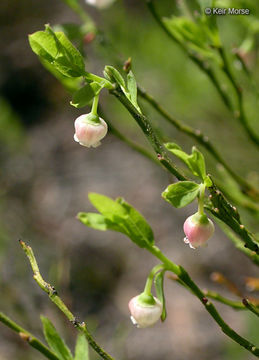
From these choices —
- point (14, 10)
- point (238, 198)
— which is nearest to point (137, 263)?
point (238, 198)

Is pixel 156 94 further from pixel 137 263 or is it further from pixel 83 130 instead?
pixel 83 130

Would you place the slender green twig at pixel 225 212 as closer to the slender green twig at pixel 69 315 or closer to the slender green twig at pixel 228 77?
the slender green twig at pixel 69 315

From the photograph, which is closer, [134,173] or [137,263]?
[137,263]

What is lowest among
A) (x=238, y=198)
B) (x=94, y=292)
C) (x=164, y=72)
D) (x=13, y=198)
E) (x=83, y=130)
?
(x=94, y=292)

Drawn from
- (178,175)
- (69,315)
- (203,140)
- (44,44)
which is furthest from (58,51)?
(203,140)

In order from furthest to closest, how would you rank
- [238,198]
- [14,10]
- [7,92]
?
[14,10] < [7,92] < [238,198]

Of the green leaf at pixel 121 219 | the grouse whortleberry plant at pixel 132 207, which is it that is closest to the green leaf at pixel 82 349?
the grouse whortleberry plant at pixel 132 207

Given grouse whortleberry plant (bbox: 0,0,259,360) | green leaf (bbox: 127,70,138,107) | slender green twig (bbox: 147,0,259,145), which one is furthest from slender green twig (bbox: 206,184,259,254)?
slender green twig (bbox: 147,0,259,145)
